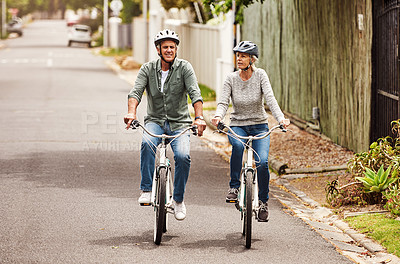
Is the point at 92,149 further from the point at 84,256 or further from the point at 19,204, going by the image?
the point at 84,256

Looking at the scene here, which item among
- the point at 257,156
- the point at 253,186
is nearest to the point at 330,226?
the point at 257,156

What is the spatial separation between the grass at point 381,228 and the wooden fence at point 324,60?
11.4ft

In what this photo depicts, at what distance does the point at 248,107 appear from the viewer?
7910mm

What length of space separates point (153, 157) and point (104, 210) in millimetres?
1578

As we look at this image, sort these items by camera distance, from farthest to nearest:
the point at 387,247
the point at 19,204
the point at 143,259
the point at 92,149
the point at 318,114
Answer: the point at 318,114
the point at 92,149
the point at 19,204
the point at 387,247
the point at 143,259

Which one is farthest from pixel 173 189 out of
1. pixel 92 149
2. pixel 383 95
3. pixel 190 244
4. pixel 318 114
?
pixel 318 114

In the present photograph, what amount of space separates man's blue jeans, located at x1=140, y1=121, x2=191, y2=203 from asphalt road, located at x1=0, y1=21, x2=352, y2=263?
18.8 inches

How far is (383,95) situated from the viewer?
1143 centimetres

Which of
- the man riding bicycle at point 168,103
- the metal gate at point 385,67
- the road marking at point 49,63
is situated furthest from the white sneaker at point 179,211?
the road marking at point 49,63

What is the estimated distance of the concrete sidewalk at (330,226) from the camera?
7.25 m

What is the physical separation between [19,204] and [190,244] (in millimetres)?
2510

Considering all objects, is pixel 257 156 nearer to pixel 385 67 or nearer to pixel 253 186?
pixel 253 186

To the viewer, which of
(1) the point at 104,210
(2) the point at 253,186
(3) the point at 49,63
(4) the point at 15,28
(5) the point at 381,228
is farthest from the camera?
(4) the point at 15,28

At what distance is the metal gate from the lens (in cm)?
1080
